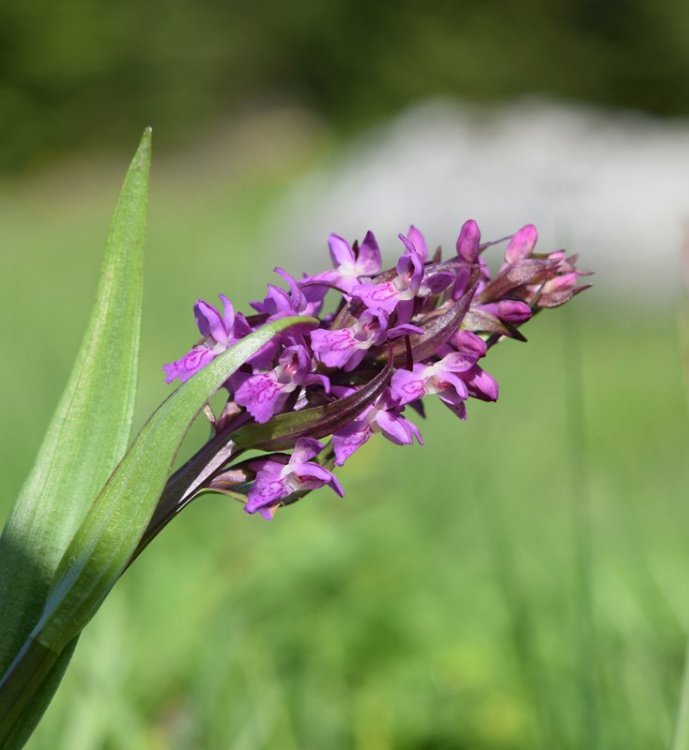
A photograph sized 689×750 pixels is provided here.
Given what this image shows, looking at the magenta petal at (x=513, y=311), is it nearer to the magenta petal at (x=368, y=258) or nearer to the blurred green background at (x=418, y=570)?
the magenta petal at (x=368, y=258)

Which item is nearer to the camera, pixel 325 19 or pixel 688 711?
pixel 688 711

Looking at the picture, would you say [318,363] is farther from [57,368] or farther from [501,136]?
[501,136]

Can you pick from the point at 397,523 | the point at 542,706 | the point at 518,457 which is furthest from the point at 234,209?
the point at 542,706

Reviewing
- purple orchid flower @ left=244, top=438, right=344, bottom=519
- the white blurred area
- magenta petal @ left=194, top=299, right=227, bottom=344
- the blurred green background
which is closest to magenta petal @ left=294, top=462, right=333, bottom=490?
purple orchid flower @ left=244, top=438, right=344, bottom=519

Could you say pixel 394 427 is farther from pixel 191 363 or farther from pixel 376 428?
pixel 191 363

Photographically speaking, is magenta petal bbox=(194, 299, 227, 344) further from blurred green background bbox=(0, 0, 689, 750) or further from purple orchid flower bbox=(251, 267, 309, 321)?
blurred green background bbox=(0, 0, 689, 750)

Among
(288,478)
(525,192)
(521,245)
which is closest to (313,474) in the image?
(288,478)
